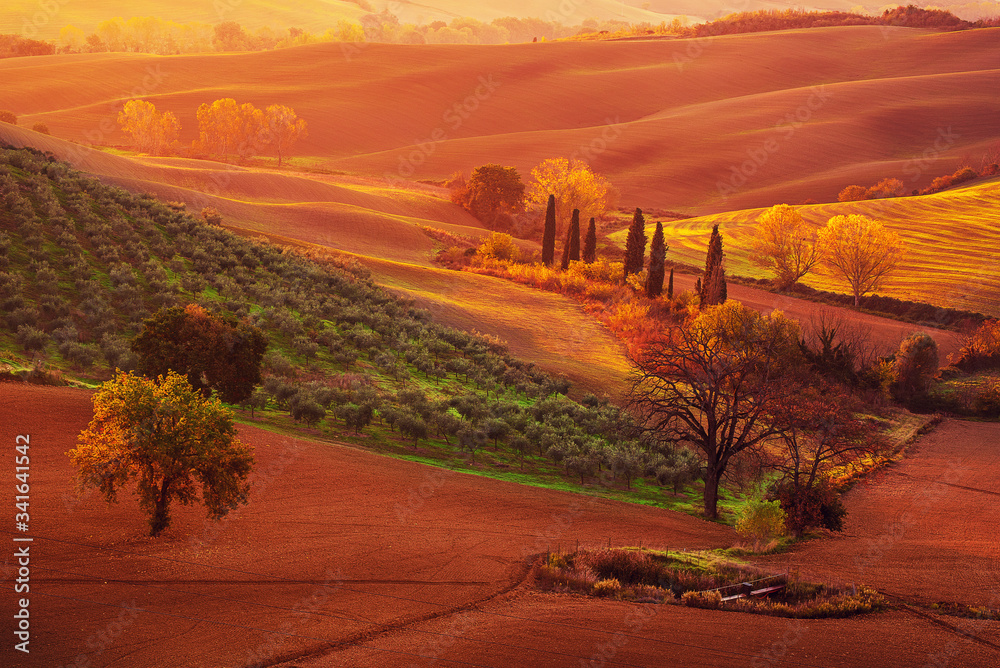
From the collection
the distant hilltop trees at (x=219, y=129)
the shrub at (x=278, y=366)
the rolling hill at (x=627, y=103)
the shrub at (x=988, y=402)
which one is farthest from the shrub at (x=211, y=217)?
the rolling hill at (x=627, y=103)

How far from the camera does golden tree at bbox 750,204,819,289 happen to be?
205 feet

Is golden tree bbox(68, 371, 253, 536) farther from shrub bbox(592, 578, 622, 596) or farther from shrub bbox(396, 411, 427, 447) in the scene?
shrub bbox(396, 411, 427, 447)

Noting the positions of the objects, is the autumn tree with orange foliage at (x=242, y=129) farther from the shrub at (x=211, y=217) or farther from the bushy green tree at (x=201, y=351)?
the bushy green tree at (x=201, y=351)

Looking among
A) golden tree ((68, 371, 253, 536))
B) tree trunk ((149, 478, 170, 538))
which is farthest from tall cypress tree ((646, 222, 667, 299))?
tree trunk ((149, 478, 170, 538))

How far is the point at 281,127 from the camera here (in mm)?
103375

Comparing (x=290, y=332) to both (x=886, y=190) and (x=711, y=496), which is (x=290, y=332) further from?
(x=886, y=190)

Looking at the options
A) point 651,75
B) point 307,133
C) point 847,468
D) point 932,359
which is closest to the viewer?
point 847,468

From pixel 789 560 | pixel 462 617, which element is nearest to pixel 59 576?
pixel 462 617

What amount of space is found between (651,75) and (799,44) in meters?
34.8

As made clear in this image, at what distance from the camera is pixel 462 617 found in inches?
454

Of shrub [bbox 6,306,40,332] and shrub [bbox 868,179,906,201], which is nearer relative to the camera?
shrub [bbox 6,306,40,332]

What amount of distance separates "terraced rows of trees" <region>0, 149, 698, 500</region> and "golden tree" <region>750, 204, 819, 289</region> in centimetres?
3599

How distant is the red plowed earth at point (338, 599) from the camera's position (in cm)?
1002

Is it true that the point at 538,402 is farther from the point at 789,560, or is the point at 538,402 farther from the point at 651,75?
the point at 651,75
